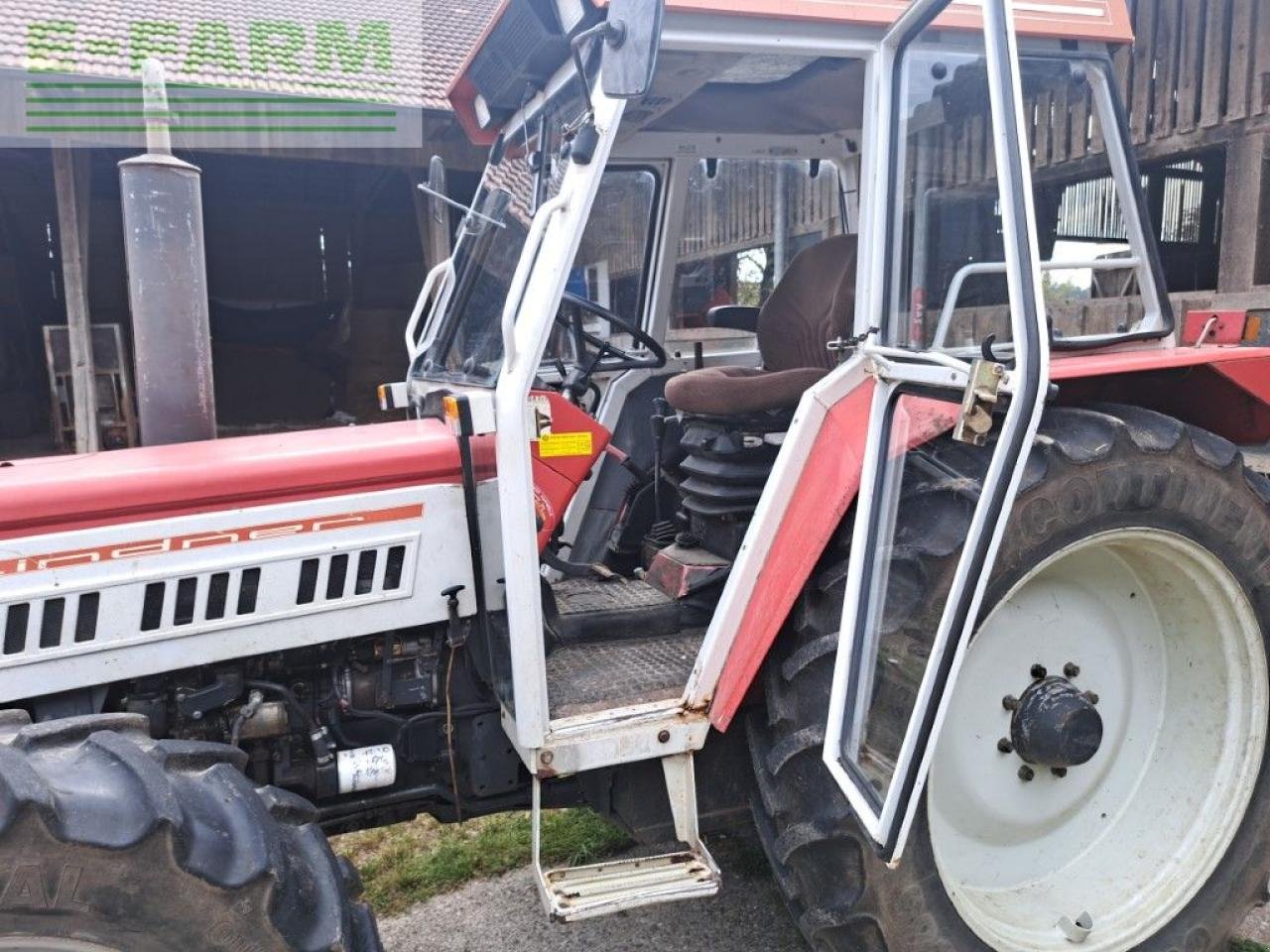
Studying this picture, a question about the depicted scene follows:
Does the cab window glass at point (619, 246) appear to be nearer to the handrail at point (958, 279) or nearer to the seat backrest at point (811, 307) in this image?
the seat backrest at point (811, 307)

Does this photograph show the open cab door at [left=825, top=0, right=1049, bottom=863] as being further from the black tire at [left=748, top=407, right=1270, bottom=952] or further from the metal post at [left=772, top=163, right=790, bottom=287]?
the metal post at [left=772, top=163, right=790, bottom=287]

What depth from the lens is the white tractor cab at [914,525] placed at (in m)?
1.94

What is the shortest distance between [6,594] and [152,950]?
2.50ft

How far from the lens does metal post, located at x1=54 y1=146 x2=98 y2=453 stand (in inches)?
350

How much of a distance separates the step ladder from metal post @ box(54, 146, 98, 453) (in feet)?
27.1

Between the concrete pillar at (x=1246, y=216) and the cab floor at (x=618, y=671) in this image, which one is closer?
the cab floor at (x=618, y=671)

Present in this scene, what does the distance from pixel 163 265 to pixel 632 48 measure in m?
1.14

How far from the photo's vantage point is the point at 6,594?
6.16 ft

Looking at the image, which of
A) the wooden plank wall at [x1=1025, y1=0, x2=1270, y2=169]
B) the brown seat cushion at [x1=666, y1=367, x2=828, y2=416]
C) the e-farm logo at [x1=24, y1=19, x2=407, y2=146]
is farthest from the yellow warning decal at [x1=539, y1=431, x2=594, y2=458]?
the e-farm logo at [x1=24, y1=19, x2=407, y2=146]

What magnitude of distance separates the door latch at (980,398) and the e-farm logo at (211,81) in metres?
8.05

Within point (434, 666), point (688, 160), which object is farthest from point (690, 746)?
point (688, 160)

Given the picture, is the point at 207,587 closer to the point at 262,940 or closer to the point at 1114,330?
the point at 262,940

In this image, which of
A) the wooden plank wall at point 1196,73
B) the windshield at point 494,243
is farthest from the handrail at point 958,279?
the wooden plank wall at point 1196,73

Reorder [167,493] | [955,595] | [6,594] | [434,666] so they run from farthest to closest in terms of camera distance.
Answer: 1. [434,666]
2. [167,493]
3. [6,594]
4. [955,595]
